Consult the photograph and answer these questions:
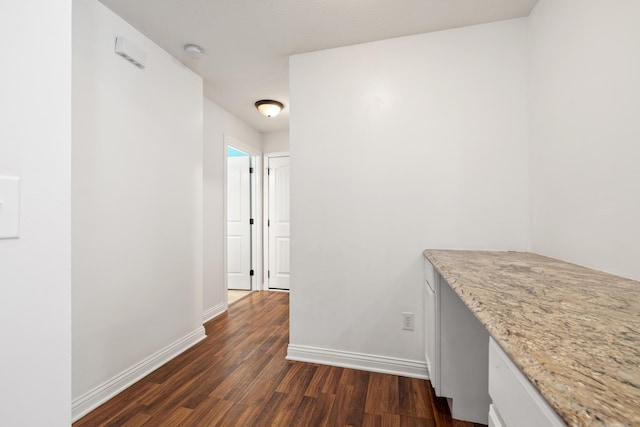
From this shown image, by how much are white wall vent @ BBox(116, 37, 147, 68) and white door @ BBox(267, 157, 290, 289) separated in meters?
2.43

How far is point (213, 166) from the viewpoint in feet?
10.6

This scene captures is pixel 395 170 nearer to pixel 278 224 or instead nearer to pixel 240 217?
pixel 278 224

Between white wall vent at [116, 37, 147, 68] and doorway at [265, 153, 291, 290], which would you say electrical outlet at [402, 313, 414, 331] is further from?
white wall vent at [116, 37, 147, 68]

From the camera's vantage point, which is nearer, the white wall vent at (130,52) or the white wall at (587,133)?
the white wall at (587,133)

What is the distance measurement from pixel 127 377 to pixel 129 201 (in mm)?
1206

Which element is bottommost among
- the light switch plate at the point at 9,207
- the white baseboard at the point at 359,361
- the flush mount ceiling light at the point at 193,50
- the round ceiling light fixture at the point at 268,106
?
the white baseboard at the point at 359,361

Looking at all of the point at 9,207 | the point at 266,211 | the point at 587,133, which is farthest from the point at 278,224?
the point at 9,207

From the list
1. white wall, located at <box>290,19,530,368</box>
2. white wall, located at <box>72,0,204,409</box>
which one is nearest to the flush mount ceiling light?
white wall, located at <box>72,0,204,409</box>

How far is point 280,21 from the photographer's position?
1.89 meters

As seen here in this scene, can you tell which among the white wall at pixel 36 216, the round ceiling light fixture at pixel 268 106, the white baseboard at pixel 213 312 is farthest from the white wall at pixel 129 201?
the white wall at pixel 36 216

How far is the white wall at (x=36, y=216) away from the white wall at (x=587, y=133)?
→ 1914mm

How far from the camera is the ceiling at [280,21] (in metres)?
1.75

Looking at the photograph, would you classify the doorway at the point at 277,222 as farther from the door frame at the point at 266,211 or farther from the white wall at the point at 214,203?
the white wall at the point at 214,203

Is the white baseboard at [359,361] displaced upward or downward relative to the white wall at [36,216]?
downward
